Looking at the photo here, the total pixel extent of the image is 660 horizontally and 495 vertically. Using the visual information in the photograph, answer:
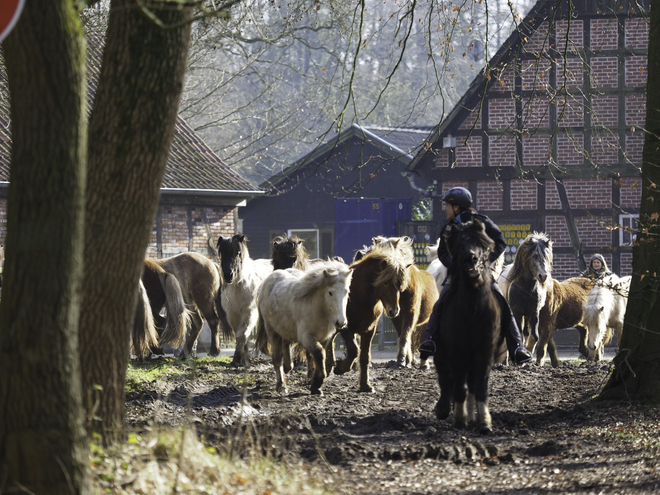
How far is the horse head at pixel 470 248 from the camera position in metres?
7.66

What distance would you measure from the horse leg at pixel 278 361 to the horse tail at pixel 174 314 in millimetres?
3136

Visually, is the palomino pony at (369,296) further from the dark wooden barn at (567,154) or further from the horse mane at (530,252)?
the dark wooden barn at (567,154)

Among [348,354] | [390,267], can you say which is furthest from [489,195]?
[348,354]

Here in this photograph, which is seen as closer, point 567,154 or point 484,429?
point 484,429

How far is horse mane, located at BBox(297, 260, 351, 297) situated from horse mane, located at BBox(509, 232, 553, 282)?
4593 mm

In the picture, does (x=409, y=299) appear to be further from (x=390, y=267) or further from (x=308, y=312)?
(x=308, y=312)

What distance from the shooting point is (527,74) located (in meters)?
25.4

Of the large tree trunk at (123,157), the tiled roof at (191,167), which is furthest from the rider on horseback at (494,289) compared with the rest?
the tiled roof at (191,167)

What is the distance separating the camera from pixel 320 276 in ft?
34.3

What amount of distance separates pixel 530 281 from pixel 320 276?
16.8 feet

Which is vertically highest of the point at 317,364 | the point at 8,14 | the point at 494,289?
the point at 8,14

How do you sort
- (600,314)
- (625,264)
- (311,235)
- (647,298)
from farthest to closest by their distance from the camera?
1. (311,235)
2. (625,264)
3. (600,314)
4. (647,298)

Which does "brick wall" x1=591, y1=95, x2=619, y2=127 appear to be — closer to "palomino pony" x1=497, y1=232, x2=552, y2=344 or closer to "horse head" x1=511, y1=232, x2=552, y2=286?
"palomino pony" x1=497, y1=232, x2=552, y2=344

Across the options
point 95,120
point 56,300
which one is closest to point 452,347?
point 95,120
